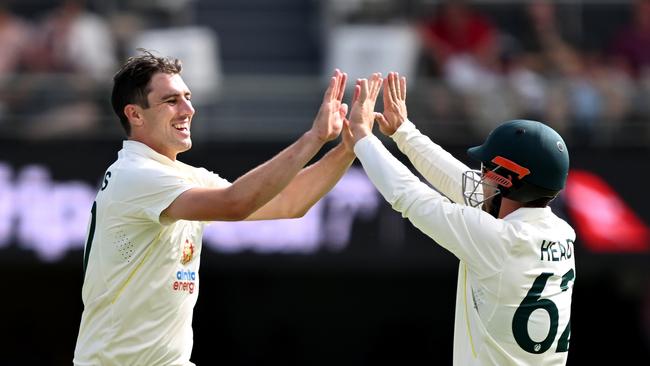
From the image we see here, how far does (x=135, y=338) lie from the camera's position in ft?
19.8

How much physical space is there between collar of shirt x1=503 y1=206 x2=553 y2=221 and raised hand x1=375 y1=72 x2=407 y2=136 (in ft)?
2.90

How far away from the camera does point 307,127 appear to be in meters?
11.9

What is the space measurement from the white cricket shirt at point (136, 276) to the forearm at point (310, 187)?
2.47ft

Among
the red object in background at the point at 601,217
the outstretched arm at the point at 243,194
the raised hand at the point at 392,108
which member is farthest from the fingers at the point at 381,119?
the red object in background at the point at 601,217

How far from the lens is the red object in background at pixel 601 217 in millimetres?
11398

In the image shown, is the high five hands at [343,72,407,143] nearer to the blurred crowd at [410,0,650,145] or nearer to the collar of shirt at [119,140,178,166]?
the collar of shirt at [119,140,178,166]

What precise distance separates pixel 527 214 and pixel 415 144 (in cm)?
87

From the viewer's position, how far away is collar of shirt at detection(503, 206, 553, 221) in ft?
19.5

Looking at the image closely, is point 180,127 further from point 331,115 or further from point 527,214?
point 527,214

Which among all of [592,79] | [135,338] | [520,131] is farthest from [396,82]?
[592,79]

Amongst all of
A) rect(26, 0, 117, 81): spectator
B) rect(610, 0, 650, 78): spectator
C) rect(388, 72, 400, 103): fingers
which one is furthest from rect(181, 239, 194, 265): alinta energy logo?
rect(610, 0, 650, 78): spectator

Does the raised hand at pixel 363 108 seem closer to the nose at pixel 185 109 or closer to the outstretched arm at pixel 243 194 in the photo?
the outstretched arm at pixel 243 194

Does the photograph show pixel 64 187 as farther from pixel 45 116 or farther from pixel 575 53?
pixel 575 53

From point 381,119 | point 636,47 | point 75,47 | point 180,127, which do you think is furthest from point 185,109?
point 636,47
